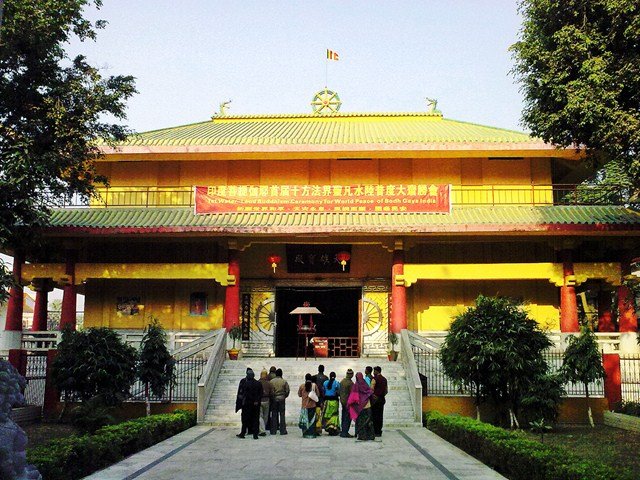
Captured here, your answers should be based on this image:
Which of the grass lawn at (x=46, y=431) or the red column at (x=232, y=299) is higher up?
the red column at (x=232, y=299)

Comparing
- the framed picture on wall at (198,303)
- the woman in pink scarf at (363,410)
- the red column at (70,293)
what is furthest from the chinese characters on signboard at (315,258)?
the woman in pink scarf at (363,410)

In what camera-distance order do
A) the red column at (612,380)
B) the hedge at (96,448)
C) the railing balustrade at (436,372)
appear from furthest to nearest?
the railing balustrade at (436,372), the red column at (612,380), the hedge at (96,448)

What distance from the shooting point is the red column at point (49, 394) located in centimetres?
1697

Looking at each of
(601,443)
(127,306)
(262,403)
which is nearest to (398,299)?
(262,403)

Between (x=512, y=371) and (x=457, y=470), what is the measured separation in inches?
183

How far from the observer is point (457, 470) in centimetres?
983

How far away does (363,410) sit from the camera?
13062 millimetres

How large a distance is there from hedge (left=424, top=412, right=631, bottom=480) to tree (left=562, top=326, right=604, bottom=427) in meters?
3.46

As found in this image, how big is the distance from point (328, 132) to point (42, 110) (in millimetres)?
11250

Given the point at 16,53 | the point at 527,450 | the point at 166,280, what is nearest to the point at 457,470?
the point at 527,450

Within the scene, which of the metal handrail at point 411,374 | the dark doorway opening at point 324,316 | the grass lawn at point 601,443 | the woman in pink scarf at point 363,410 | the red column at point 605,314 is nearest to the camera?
the grass lawn at point 601,443

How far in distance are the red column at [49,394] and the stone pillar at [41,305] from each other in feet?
19.7

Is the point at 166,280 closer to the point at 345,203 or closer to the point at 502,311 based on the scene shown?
the point at 345,203

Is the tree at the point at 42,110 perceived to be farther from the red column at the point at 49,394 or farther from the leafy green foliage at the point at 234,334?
the leafy green foliage at the point at 234,334
